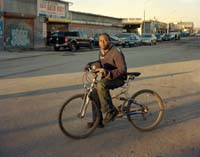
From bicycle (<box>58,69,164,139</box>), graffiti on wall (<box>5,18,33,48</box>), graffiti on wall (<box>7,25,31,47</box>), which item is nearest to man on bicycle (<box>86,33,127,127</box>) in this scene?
bicycle (<box>58,69,164,139</box>)

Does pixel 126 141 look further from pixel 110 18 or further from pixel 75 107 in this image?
pixel 110 18

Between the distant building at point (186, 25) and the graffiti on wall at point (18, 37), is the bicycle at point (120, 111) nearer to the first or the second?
the graffiti on wall at point (18, 37)

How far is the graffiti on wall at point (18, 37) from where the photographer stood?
32312mm

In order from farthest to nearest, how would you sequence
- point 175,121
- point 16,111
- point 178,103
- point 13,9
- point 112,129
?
1. point 13,9
2. point 178,103
3. point 16,111
4. point 175,121
5. point 112,129

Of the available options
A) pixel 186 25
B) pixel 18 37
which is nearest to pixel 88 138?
pixel 18 37

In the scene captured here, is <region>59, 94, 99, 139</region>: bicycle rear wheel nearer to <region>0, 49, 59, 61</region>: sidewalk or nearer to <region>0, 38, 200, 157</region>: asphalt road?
<region>0, 38, 200, 157</region>: asphalt road

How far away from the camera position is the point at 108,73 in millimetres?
5844

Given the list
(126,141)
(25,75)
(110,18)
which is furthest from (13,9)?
(110,18)

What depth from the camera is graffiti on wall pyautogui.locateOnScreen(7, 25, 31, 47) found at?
32.3 metres

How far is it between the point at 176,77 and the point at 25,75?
5690mm

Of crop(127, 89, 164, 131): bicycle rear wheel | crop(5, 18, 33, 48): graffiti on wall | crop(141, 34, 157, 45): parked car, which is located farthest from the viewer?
crop(141, 34, 157, 45): parked car

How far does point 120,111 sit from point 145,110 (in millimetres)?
518

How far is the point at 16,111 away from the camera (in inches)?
301

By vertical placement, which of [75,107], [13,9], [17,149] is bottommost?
[17,149]
